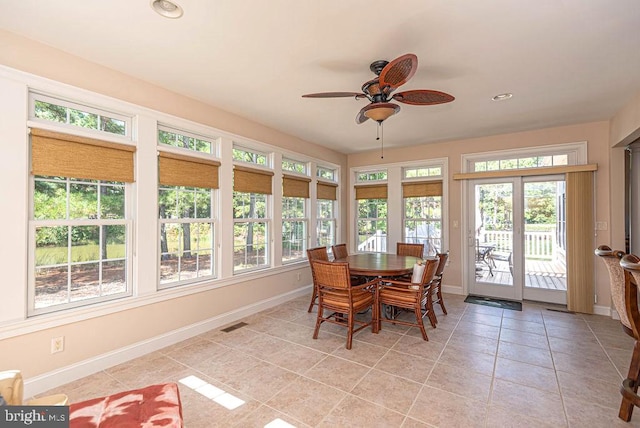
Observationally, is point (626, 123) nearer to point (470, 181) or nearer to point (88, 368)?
point (470, 181)

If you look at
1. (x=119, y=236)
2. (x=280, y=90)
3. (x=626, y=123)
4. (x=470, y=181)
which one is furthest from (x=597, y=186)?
(x=119, y=236)

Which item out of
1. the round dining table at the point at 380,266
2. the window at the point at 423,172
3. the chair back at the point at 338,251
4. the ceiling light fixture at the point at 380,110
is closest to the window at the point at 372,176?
the window at the point at 423,172

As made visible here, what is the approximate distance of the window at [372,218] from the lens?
19.8 feet

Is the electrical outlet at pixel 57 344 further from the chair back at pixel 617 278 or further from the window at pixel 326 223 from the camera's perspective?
the chair back at pixel 617 278

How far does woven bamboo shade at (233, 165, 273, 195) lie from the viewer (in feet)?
12.9

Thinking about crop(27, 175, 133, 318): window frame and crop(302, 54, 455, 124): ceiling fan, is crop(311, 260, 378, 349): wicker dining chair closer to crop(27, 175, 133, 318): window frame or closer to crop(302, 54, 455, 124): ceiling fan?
crop(302, 54, 455, 124): ceiling fan

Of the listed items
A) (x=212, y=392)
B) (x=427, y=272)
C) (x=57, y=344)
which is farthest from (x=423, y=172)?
(x=57, y=344)

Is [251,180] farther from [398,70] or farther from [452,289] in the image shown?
[452,289]

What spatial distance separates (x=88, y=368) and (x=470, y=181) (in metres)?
5.64

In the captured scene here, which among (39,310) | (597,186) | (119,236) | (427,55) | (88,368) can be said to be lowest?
(88,368)

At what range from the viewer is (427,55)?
246cm

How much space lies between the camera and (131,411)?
1.42 m

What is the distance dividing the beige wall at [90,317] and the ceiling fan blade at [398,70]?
2339 mm

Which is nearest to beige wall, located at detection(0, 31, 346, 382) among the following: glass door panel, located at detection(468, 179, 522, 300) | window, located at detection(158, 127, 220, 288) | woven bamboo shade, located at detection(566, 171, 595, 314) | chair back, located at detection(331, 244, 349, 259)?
window, located at detection(158, 127, 220, 288)
